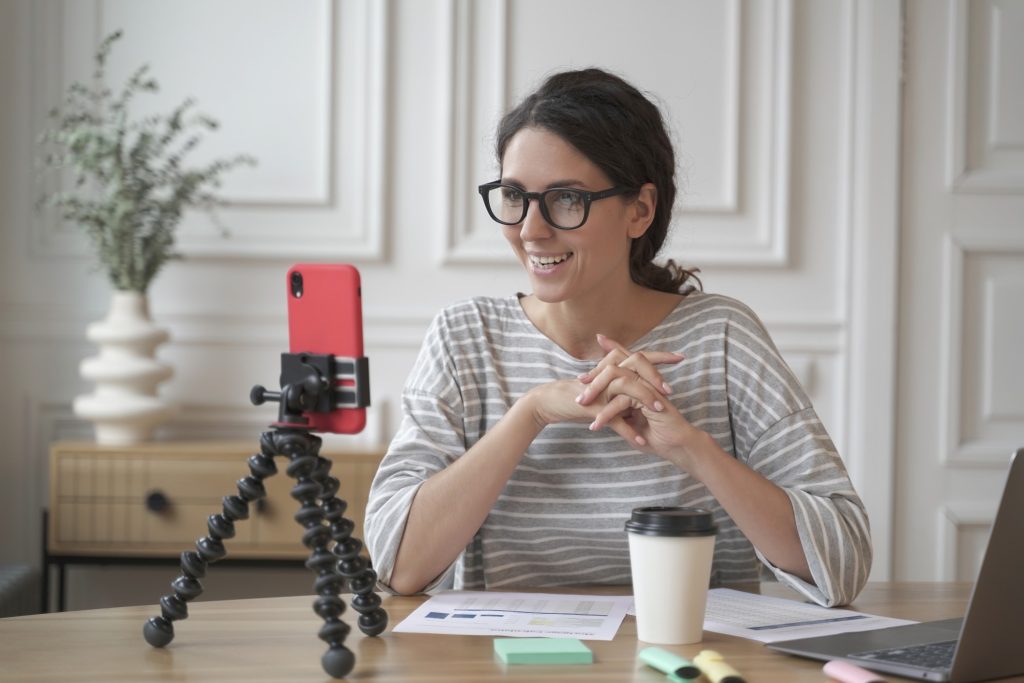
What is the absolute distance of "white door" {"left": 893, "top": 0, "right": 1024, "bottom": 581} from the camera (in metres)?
2.91

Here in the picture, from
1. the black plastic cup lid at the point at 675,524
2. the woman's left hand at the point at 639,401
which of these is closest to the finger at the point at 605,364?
the woman's left hand at the point at 639,401

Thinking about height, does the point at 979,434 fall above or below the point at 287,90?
below

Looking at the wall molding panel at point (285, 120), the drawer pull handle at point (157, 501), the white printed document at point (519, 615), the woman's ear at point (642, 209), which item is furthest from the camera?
the wall molding panel at point (285, 120)

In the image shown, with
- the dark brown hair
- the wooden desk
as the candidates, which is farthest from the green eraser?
the dark brown hair

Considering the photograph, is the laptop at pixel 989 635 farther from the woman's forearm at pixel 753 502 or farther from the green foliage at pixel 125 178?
the green foliage at pixel 125 178

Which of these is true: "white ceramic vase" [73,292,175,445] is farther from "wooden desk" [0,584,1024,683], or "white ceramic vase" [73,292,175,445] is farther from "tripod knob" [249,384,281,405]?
"tripod knob" [249,384,281,405]

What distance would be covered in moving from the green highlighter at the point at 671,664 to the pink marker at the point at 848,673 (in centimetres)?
12

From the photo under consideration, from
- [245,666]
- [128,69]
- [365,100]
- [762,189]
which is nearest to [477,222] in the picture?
[365,100]

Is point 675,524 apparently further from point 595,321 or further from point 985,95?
point 985,95

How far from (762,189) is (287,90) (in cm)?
126

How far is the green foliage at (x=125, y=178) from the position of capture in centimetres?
264

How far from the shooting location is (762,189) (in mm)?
2916

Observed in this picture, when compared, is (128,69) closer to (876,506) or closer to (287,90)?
(287,90)

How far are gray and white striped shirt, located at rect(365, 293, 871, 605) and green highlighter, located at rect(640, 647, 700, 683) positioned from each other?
508mm
